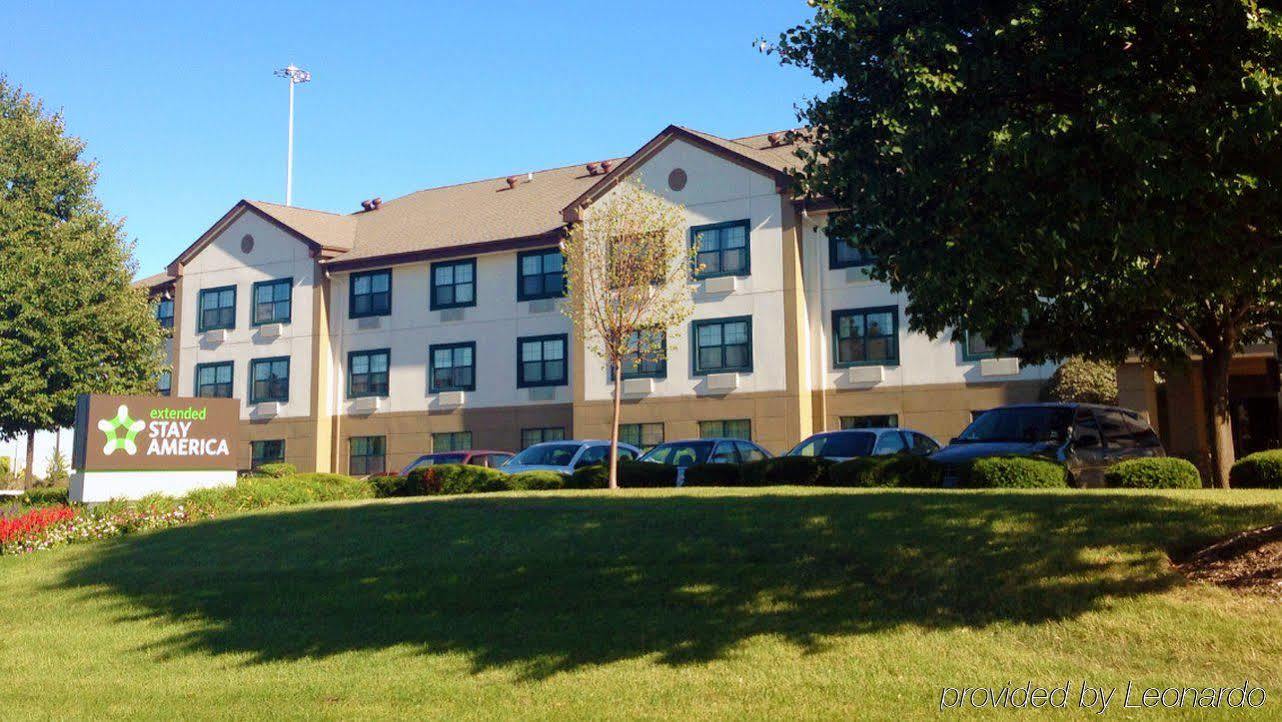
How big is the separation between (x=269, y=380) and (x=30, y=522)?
77.9 feet

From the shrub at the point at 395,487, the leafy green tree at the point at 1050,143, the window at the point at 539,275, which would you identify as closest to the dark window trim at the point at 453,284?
the window at the point at 539,275

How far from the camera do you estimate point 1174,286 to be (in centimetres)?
1128

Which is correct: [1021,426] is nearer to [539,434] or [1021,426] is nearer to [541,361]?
[539,434]

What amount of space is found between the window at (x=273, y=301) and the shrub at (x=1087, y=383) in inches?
1120

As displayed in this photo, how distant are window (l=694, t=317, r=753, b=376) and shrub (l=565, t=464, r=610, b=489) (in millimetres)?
12999

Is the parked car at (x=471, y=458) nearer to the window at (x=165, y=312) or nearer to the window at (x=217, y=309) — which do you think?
the window at (x=217, y=309)

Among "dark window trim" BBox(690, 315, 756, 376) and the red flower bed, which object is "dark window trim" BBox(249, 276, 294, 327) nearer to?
"dark window trim" BBox(690, 315, 756, 376)

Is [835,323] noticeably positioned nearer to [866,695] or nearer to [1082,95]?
[1082,95]

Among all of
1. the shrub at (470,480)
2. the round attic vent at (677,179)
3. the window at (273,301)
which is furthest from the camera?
the window at (273,301)

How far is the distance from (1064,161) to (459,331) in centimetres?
3228

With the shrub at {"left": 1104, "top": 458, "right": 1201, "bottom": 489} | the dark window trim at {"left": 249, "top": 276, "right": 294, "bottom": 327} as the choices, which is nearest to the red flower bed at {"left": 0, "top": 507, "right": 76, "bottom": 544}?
the shrub at {"left": 1104, "top": 458, "right": 1201, "bottom": 489}

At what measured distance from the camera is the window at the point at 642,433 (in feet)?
119

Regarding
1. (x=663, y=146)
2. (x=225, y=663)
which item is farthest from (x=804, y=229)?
(x=225, y=663)

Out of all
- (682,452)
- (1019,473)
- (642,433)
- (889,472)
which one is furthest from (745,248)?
(1019,473)
